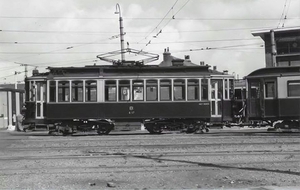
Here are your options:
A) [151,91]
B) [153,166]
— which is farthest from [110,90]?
[153,166]

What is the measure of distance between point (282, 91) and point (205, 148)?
27.3 ft

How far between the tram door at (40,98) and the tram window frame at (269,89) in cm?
1098

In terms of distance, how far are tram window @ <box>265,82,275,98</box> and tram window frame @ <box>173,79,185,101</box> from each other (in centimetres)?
405

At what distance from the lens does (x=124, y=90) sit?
20375mm

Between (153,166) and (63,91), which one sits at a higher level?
(63,91)

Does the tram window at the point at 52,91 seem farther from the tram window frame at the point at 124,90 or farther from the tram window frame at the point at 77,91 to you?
the tram window frame at the point at 124,90

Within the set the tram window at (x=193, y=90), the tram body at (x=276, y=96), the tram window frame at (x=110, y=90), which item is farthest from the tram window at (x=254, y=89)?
the tram window frame at (x=110, y=90)

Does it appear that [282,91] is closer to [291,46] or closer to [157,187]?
[157,187]

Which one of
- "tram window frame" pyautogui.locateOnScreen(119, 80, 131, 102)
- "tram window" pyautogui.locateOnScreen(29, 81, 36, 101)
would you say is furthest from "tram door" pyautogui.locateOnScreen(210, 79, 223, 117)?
"tram window" pyautogui.locateOnScreen(29, 81, 36, 101)

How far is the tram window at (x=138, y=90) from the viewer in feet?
66.7

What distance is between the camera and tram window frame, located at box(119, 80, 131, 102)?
2030cm

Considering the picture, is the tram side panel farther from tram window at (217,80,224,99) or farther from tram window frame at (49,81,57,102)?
tram window at (217,80,224,99)

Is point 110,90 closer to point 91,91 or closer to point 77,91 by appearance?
point 91,91

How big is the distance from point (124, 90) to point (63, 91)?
9.96 ft
